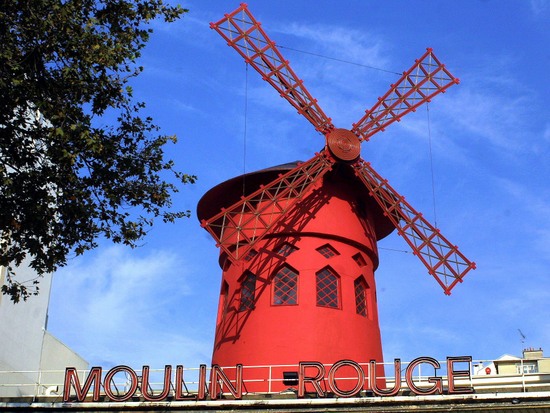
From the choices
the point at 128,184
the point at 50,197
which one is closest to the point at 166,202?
the point at 128,184

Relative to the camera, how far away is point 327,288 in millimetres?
16672

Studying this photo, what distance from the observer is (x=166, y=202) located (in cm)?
1198

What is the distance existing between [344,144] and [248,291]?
11.7ft

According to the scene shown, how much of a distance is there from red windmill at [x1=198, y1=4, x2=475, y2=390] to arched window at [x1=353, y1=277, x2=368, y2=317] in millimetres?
24

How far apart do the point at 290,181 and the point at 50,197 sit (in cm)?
704

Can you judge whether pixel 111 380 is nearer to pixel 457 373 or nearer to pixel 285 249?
pixel 285 249

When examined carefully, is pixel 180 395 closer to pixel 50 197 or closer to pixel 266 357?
pixel 266 357

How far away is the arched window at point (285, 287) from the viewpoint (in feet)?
53.9

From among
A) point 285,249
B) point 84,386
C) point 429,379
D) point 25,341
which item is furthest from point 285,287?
point 25,341

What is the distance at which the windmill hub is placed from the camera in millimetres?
17125

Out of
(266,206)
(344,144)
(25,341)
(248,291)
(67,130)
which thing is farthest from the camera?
(25,341)

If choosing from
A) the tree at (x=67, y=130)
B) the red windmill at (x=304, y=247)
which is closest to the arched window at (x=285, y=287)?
the red windmill at (x=304, y=247)

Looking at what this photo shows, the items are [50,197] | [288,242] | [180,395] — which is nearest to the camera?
[50,197]

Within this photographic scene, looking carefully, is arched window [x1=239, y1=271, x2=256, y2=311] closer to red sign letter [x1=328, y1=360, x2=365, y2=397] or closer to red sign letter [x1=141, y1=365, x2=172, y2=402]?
red sign letter [x1=141, y1=365, x2=172, y2=402]
